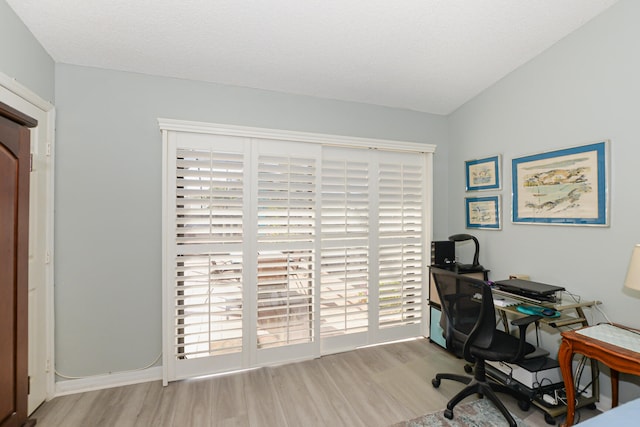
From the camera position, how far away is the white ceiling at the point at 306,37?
184 centimetres

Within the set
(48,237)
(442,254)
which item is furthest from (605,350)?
(48,237)

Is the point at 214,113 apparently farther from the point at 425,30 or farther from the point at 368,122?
the point at 425,30

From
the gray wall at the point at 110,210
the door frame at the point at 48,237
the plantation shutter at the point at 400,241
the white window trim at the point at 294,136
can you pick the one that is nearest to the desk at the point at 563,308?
the plantation shutter at the point at 400,241

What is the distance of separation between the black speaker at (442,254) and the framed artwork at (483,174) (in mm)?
658

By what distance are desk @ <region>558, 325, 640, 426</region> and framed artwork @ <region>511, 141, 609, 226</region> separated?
736 millimetres

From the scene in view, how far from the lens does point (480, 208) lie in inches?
117

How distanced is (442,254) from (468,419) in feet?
4.51

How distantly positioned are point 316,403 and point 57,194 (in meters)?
2.43

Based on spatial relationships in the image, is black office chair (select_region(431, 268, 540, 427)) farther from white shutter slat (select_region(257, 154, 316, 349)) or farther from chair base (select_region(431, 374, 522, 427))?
white shutter slat (select_region(257, 154, 316, 349))

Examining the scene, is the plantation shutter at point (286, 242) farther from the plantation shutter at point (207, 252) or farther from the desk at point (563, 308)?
the desk at point (563, 308)

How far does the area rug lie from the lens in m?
1.88

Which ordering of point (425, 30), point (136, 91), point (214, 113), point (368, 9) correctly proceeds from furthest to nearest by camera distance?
1. point (214, 113)
2. point (136, 91)
3. point (425, 30)
4. point (368, 9)

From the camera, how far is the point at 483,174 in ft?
9.59

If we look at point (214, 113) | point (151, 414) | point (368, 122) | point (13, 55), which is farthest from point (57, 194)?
point (368, 122)
